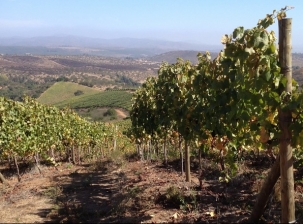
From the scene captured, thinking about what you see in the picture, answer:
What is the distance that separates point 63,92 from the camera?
110 meters

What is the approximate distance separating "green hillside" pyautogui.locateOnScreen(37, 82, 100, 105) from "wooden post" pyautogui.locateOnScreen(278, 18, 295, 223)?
9908 cm

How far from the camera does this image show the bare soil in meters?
5.95

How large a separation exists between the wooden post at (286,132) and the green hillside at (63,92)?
99081 millimetres

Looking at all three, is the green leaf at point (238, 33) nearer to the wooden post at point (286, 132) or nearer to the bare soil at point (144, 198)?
the wooden post at point (286, 132)

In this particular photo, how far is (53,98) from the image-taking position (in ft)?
337

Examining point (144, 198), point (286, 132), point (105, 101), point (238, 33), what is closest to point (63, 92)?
point (105, 101)

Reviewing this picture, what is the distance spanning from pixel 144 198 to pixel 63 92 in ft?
354

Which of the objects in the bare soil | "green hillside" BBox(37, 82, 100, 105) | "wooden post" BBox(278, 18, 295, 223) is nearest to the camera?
"wooden post" BBox(278, 18, 295, 223)

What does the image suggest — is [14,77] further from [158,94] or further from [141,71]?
[158,94]

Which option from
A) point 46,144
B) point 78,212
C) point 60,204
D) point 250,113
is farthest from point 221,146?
point 46,144

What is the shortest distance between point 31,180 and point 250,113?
10.5 meters

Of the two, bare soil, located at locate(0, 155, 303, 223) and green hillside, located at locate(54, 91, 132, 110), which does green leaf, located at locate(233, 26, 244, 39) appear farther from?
green hillside, located at locate(54, 91, 132, 110)

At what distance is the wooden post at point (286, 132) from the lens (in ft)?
10.8

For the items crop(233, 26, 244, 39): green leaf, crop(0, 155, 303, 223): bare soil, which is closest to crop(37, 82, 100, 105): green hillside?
crop(0, 155, 303, 223): bare soil
